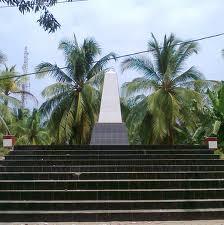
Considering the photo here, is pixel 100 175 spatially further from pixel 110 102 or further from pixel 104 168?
pixel 110 102

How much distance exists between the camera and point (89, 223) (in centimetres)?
959

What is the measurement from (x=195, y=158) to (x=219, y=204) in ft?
10.4

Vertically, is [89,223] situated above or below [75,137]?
below

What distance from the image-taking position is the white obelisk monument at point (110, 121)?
17500 millimetres

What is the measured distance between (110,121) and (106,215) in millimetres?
Answer: 8319

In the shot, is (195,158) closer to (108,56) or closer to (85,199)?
(85,199)

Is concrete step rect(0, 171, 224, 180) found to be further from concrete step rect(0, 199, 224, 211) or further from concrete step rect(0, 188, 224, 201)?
concrete step rect(0, 199, 224, 211)

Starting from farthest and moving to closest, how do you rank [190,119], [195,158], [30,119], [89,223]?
1. [30,119]
2. [190,119]
3. [195,158]
4. [89,223]

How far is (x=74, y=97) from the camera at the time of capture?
25.1 meters

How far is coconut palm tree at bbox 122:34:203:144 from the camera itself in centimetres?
2331

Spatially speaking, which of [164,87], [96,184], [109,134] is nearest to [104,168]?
[96,184]

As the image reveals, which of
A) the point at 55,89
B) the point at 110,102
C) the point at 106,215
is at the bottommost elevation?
the point at 106,215

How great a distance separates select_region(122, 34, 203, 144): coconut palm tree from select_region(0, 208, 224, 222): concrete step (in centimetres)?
1312

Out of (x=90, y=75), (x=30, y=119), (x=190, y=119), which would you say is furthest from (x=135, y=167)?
(x=30, y=119)
